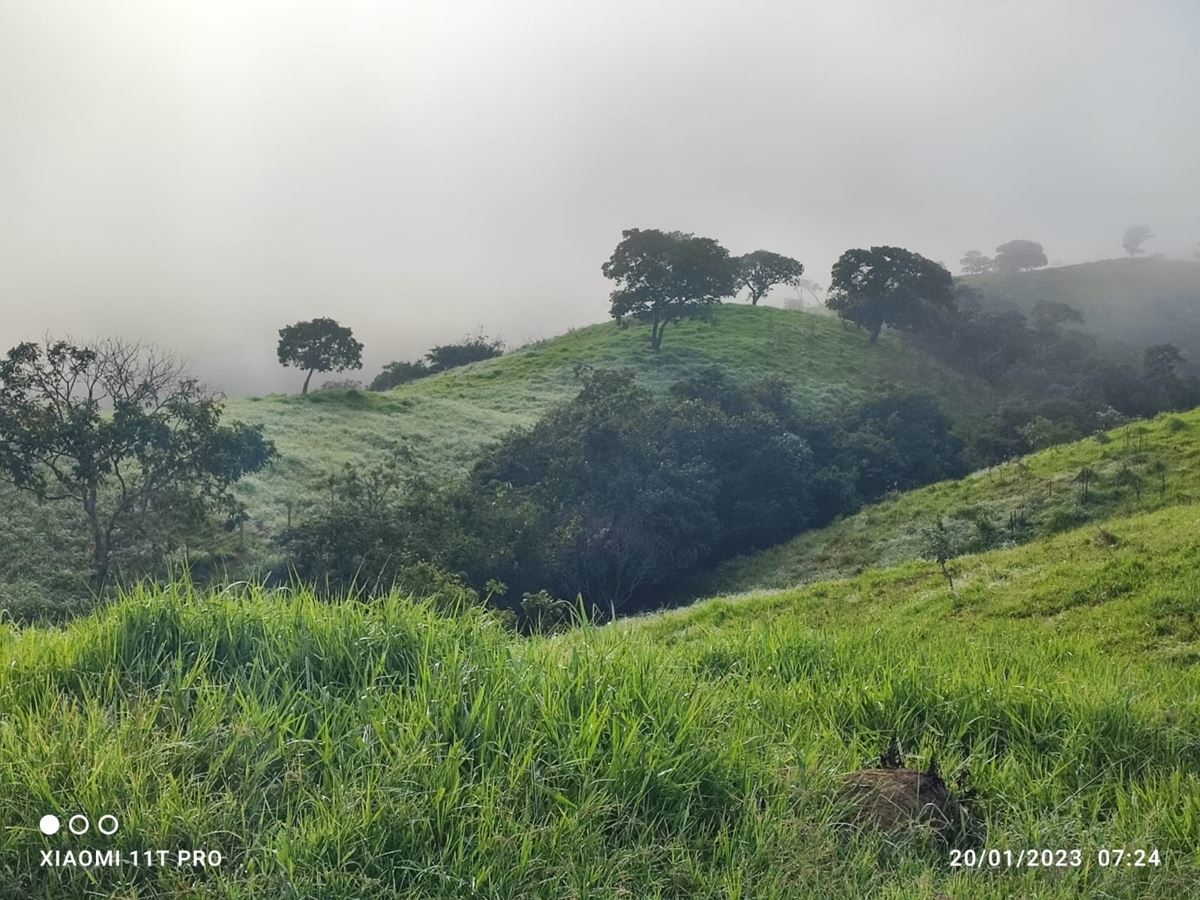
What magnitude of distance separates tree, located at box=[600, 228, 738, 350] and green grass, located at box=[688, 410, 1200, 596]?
1486 inches

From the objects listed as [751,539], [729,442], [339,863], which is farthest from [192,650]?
[729,442]

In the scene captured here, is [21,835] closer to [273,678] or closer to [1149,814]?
[273,678]

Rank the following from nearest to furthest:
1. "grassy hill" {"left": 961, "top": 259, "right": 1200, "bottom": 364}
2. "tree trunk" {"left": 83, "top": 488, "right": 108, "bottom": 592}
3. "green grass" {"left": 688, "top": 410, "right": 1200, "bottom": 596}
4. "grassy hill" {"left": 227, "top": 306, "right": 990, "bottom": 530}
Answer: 1. "tree trunk" {"left": 83, "top": 488, "right": 108, "bottom": 592}
2. "green grass" {"left": 688, "top": 410, "right": 1200, "bottom": 596}
3. "grassy hill" {"left": 227, "top": 306, "right": 990, "bottom": 530}
4. "grassy hill" {"left": 961, "top": 259, "right": 1200, "bottom": 364}

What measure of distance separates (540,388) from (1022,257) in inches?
4816

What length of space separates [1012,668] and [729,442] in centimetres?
4166

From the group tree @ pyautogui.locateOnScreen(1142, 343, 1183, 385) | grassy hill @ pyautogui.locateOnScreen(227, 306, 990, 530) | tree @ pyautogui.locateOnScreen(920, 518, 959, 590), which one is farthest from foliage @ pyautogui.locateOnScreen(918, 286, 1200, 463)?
tree @ pyautogui.locateOnScreen(920, 518, 959, 590)

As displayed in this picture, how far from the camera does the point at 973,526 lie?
30.3 m

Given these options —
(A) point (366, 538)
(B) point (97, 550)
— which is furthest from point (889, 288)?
(B) point (97, 550)

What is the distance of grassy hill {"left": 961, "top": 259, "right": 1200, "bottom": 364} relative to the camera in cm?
9856

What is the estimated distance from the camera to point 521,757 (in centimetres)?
421

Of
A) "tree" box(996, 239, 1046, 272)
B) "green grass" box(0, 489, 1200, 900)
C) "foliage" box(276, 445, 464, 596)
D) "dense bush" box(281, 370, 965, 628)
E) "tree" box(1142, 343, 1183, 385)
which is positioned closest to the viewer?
"green grass" box(0, 489, 1200, 900)

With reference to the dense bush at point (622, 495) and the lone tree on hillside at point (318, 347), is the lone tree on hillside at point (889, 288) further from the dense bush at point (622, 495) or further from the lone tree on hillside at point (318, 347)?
the lone tree on hillside at point (318, 347)

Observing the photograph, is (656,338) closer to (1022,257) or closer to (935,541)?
(935,541)

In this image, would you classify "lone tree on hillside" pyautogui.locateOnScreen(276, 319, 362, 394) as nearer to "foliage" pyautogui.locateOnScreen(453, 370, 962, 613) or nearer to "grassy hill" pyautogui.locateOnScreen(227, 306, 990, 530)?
"grassy hill" pyautogui.locateOnScreen(227, 306, 990, 530)
